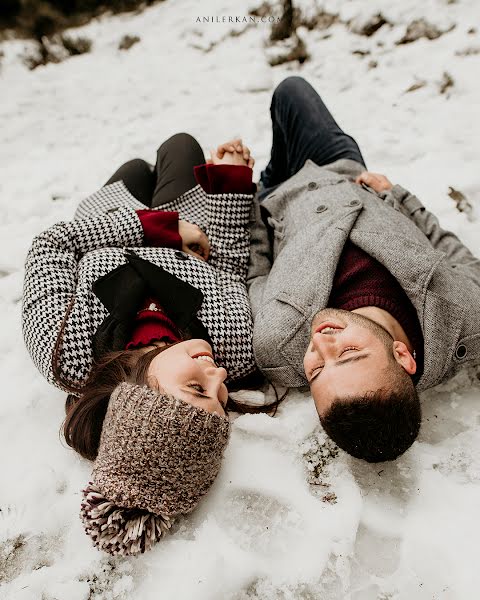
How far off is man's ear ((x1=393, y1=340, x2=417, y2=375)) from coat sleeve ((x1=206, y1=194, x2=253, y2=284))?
77cm

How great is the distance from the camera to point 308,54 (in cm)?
399

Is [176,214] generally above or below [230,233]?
above

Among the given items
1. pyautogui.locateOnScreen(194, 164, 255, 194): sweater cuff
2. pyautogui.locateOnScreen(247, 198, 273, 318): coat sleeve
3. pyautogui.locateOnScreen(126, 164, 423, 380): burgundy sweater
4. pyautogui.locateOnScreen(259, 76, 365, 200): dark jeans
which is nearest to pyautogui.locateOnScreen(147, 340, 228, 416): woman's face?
pyautogui.locateOnScreen(126, 164, 423, 380): burgundy sweater

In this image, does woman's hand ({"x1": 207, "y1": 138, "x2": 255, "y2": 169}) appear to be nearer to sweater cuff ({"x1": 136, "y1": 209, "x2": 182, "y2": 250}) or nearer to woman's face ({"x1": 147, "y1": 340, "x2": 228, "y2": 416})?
sweater cuff ({"x1": 136, "y1": 209, "x2": 182, "y2": 250})

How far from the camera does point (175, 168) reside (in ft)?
8.29

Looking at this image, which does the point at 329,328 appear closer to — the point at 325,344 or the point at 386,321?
the point at 325,344

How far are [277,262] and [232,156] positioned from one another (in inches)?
23.2

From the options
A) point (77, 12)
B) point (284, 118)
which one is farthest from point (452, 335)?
point (77, 12)

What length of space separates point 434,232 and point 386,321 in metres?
0.67

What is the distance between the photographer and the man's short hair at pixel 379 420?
1404 mm

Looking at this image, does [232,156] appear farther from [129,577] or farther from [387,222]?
[129,577]

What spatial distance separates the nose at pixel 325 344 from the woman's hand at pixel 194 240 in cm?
77

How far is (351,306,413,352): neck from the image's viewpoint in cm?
169

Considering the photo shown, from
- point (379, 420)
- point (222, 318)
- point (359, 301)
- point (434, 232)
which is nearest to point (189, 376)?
point (222, 318)
